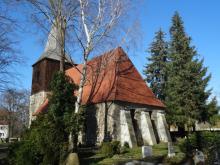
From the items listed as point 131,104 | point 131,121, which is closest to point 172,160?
point 131,121

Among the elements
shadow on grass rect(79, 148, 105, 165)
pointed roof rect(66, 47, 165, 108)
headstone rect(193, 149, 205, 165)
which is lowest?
shadow on grass rect(79, 148, 105, 165)

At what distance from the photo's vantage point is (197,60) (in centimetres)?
3222

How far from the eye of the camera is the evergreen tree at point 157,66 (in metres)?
36.9

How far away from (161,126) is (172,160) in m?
11.0

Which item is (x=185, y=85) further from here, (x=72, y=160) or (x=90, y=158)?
(x=72, y=160)

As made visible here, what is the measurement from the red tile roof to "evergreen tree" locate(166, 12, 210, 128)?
479 centimetres

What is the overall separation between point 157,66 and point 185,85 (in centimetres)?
874

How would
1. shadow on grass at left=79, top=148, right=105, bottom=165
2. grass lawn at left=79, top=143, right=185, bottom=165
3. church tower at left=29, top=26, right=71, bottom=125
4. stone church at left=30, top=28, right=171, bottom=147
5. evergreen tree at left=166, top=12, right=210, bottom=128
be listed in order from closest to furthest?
grass lawn at left=79, top=143, right=185, bottom=165 < shadow on grass at left=79, top=148, right=105, bottom=165 < stone church at left=30, top=28, right=171, bottom=147 < evergreen tree at left=166, top=12, right=210, bottom=128 < church tower at left=29, top=26, right=71, bottom=125

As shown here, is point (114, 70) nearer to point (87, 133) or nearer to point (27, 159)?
point (87, 133)

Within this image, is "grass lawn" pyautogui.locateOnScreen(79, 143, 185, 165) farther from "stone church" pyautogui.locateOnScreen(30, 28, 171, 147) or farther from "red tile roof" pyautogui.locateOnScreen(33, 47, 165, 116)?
"red tile roof" pyautogui.locateOnScreen(33, 47, 165, 116)

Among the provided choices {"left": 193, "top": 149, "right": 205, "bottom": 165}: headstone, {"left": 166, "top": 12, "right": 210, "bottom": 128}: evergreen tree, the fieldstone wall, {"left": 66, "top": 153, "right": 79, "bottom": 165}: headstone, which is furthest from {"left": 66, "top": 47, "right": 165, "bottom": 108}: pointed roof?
{"left": 193, "top": 149, "right": 205, "bottom": 165}: headstone

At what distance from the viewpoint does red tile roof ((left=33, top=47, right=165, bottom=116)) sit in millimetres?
23794

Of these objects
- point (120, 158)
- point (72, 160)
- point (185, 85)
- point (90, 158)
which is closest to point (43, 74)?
point (185, 85)

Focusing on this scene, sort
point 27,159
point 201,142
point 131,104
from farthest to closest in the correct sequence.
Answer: point 131,104 → point 201,142 → point 27,159
